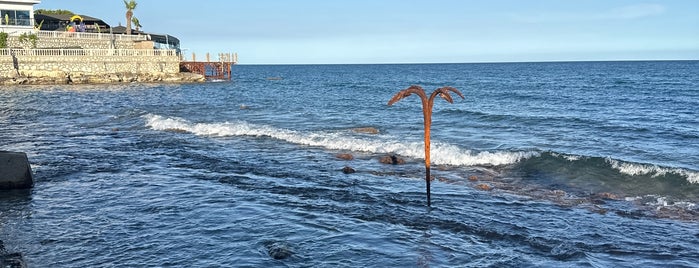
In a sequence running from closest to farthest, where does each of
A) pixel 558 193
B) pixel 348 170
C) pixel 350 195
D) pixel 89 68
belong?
pixel 350 195 → pixel 558 193 → pixel 348 170 → pixel 89 68

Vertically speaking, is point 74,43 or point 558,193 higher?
point 74,43

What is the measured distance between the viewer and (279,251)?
411 inches

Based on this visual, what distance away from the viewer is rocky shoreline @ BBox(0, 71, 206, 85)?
202ft

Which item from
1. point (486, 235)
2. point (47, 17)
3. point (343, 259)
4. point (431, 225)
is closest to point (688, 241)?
point (486, 235)

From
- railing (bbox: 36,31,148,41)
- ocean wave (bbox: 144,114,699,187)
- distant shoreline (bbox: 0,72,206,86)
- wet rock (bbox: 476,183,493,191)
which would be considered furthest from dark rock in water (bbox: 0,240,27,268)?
railing (bbox: 36,31,148,41)

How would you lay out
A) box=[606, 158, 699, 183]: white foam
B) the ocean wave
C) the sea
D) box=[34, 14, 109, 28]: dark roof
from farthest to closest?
box=[34, 14, 109, 28]: dark roof < the ocean wave < box=[606, 158, 699, 183]: white foam < the sea

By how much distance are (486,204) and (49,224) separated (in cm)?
987

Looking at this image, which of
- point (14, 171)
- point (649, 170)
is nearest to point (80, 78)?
point (14, 171)

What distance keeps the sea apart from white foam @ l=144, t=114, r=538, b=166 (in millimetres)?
94

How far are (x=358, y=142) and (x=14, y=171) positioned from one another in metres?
13.6

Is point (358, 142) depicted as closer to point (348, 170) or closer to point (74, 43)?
point (348, 170)

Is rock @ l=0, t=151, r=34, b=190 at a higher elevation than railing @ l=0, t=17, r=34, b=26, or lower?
lower

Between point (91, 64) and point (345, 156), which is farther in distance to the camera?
point (91, 64)

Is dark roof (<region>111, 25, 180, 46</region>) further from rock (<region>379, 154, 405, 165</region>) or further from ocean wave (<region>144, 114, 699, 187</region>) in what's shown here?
rock (<region>379, 154, 405, 165</region>)
